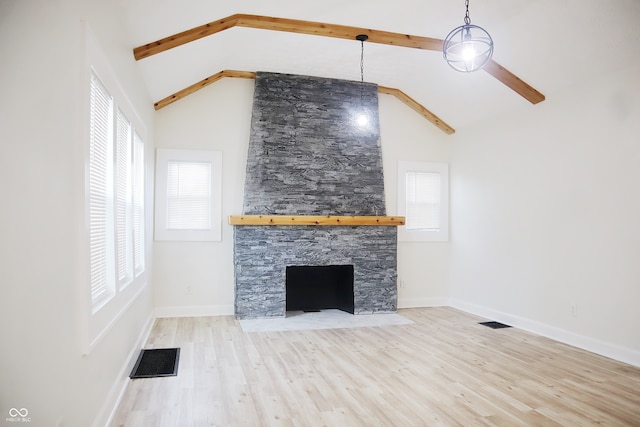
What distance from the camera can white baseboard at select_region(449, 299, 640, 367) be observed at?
4.07 meters

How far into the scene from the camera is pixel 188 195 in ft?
19.3

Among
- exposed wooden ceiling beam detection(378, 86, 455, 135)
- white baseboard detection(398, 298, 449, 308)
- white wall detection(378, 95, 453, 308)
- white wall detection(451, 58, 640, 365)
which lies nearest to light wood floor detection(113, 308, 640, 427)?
white wall detection(451, 58, 640, 365)

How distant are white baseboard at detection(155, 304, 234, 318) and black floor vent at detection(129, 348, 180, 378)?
1476mm

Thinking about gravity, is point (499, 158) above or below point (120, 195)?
above

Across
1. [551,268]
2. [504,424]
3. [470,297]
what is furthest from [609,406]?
[470,297]

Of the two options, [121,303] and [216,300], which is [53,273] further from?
[216,300]

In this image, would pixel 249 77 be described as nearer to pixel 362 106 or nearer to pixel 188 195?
pixel 362 106

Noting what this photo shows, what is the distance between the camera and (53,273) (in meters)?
1.80

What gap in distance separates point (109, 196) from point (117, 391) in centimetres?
137

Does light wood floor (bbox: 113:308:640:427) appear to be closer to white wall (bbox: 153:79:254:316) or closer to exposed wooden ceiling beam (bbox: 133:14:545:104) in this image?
white wall (bbox: 153:79:254:316)

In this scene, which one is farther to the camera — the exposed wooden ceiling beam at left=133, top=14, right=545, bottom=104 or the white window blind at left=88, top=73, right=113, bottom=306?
the exposed wooden ceiling beam at left=133, top=14, right=545, bottom=104

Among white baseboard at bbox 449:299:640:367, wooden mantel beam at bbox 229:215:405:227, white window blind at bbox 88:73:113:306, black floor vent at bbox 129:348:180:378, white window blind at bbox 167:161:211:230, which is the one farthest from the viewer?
white window blind at bbox 167:161:211:230

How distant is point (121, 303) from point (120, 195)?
2.82 feet

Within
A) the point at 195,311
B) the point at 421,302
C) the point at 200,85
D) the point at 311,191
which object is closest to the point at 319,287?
the point at 311,191
